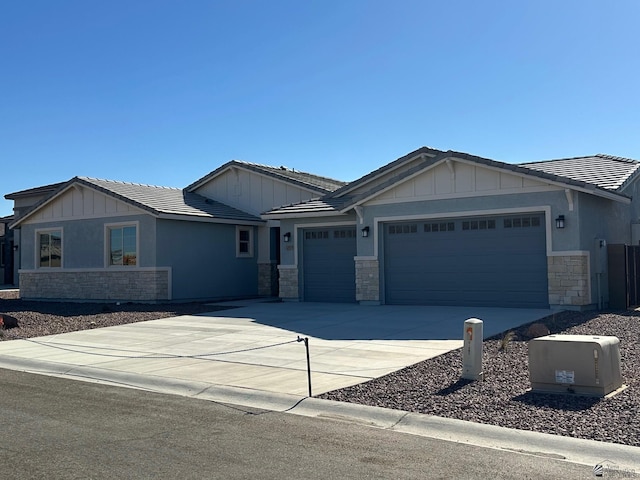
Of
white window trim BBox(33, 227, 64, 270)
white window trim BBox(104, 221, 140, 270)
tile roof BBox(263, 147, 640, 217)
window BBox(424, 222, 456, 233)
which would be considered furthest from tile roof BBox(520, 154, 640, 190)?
white window trim BBox(33, 227, 64, 270)

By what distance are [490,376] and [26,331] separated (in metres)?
11.6

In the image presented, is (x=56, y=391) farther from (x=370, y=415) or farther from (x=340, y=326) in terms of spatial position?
(x=340, y=326)

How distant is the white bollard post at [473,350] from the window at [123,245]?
1639cm

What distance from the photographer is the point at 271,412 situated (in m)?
7.79

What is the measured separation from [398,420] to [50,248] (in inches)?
870

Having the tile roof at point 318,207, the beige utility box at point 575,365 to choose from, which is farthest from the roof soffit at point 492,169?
the beige utility box at point 575,365

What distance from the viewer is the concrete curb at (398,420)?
5973mm

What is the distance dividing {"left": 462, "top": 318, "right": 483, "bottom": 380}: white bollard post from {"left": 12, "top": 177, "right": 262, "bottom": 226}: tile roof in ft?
49.9

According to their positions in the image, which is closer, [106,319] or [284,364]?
[284,364]

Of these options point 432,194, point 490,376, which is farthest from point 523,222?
point 490,376

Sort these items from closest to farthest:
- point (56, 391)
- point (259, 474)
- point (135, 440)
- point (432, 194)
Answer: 1. point (259, 474)
2. point (135, 440)
3. point (56, 391)
4. point (432, 194)

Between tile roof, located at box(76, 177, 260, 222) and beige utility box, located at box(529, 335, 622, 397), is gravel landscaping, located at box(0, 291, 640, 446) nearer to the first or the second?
beige utility box, located at box(529, 335, 622, 397)

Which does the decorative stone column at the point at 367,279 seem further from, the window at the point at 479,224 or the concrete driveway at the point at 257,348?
the window at the point at 479,224

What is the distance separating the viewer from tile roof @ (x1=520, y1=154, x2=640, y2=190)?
1709 centimetres
